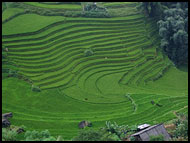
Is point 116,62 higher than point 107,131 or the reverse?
higher

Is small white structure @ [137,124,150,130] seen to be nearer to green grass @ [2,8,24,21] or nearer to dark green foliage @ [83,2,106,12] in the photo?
dark green foliage @ [83,2,106,12]

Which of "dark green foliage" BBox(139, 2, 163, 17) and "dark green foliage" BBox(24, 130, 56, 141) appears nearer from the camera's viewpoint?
"dark green foliage" BBox(24, 130, 56, 141)

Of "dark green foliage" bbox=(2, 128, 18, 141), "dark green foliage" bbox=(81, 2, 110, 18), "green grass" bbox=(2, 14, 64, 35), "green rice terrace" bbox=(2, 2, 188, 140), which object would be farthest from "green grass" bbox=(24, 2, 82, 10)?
"dark green foliage" bbox=(2, 128, 18, 141)

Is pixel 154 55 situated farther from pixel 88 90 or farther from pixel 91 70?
pixel 88 90

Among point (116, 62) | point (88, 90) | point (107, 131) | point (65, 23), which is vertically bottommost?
point (107, 131)

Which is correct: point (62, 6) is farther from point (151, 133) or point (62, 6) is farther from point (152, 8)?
point (151, 133)

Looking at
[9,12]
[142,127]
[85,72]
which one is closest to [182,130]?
[142,127]

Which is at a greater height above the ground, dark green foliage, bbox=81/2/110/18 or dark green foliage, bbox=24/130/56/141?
dark green foliage, bbox=81/2/110/18

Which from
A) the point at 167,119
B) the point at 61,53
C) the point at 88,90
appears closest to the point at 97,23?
the point at 61,53
